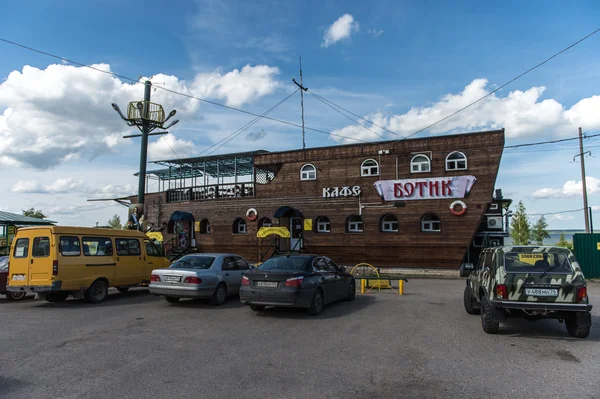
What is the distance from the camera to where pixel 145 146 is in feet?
77.9

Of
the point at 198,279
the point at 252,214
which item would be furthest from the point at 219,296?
the point at 252,214

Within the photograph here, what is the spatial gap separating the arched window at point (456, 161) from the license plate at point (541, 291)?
13.8 meters

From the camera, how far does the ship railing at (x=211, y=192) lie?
85.1 ft

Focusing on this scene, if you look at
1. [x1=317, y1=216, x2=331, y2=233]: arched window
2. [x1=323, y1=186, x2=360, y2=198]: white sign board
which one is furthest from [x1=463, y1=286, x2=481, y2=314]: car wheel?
[x1=317, y1=216, x2=331, y2=233]: arched window

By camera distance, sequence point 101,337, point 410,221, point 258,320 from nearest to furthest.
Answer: point 101,337 → point 258,320 → point 410,221

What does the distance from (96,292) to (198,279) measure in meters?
3.40

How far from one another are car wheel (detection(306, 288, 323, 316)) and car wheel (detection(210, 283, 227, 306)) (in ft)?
8.94

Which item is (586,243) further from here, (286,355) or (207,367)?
(207,367)

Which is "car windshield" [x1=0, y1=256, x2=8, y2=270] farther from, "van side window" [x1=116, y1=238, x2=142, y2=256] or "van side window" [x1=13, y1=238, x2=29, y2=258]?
"van side window" [x1=116, y1=238, x2=142, y2=256]

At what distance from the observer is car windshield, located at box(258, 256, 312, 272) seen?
10.2 meters

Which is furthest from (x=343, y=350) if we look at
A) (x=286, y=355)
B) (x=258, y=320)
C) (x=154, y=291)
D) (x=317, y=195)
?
(x=317, y=195)

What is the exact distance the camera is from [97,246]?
12.1 meters

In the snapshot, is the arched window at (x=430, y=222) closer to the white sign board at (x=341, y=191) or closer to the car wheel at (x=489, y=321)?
the white sign board at (x=341, y=191)

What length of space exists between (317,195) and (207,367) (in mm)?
17835
